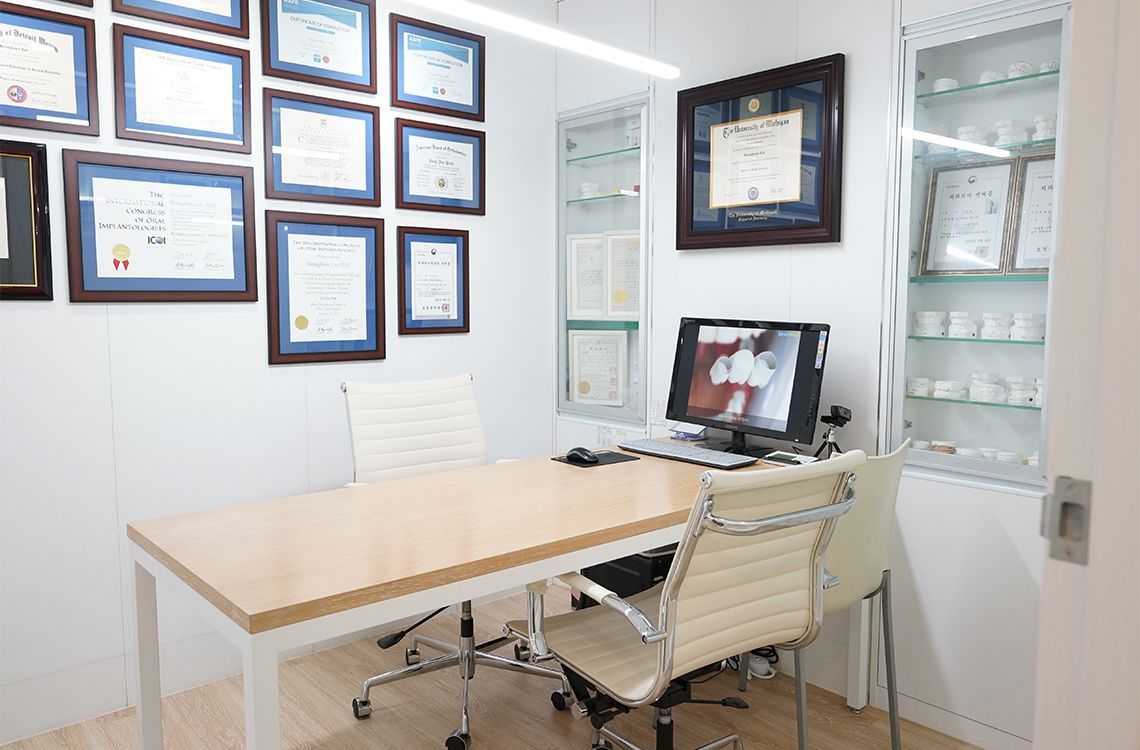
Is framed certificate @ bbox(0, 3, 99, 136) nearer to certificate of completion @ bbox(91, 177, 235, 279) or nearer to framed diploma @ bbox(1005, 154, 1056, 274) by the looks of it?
certificate of completion @ bbox(91, 177, 235, 279)

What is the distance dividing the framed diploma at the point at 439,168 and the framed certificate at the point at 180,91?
26.7 inches

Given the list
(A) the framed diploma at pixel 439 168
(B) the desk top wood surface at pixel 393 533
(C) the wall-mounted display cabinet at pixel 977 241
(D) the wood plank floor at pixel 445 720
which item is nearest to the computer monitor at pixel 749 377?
(C) the wall-mounted display cabinet at pixel 977 241

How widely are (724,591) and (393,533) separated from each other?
80cm

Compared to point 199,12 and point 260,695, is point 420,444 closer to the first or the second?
point 260,695

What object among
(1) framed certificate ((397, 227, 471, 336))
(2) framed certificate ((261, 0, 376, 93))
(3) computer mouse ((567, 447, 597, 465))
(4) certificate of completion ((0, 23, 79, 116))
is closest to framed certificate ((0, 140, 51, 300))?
(4) certificate of completion ((0, 23, 79, 116))

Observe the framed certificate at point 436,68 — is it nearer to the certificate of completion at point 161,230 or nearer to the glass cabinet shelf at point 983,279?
the certificate of completion at point 161,230

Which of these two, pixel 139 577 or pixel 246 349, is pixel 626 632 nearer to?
pixel 139 577

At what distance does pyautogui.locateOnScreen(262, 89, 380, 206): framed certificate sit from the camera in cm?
306

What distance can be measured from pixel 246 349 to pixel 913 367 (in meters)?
2.41

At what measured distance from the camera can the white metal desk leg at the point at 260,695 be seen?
145cm

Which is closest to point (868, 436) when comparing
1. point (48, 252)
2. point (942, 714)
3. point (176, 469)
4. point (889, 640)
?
point (889, 640)

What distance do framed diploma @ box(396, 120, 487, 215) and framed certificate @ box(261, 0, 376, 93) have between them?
270 millimetres

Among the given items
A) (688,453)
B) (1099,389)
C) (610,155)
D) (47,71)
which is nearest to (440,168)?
(610,155)

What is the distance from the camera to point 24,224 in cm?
252
